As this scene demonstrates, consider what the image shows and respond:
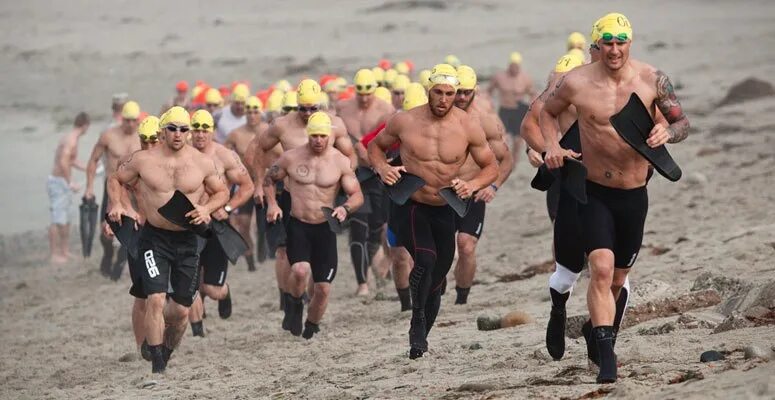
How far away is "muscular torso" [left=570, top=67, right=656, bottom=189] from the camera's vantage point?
32.4 ft

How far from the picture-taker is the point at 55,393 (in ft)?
41.6

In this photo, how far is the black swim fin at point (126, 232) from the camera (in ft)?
43.4

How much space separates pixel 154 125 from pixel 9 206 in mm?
11522

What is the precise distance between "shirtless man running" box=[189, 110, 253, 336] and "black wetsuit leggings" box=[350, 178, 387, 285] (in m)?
1.45

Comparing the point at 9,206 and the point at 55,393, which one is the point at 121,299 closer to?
the point at 55,393

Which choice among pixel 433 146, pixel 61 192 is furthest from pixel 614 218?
pixel 61 192

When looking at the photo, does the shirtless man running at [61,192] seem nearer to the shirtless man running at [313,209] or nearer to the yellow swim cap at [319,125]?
the shirtless man running at [313,209]

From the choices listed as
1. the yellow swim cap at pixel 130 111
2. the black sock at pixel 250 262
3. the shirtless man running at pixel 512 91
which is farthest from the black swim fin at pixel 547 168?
the shirtless man running at pixel 512 91

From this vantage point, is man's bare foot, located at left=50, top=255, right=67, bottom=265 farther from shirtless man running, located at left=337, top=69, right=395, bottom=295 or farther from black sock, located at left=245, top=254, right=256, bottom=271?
shirtless man running, located at left=337, top=69, right=395, bottom=295

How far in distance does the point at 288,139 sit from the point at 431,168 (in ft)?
12.2

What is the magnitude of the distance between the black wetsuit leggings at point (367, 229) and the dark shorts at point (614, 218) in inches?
244

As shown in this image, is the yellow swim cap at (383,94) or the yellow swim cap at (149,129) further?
the yellow swim cap at (383,94)

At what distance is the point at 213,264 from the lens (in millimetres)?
A: 15180

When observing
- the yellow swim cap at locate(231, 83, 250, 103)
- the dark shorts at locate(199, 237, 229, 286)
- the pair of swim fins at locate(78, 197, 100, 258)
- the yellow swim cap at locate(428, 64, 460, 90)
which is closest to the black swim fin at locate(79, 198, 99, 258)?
the pair of swim fins at locate(78, 197, 100, 258)
